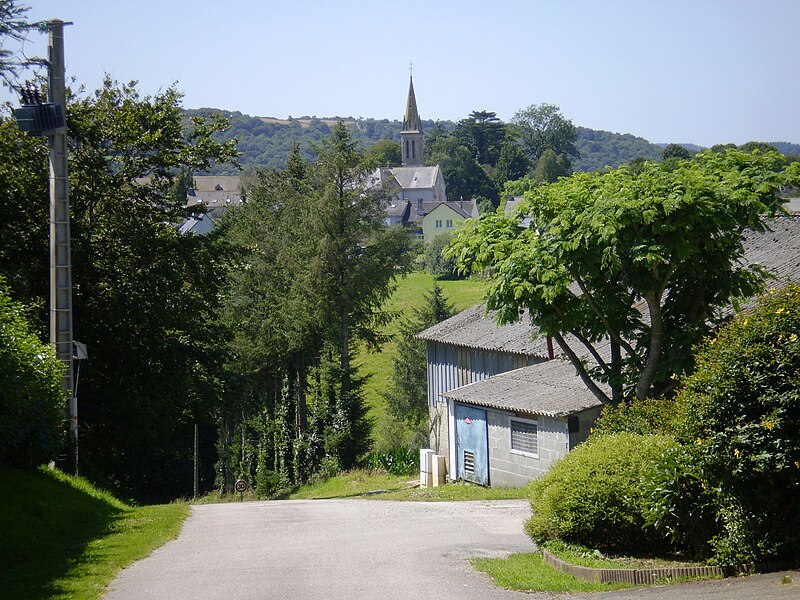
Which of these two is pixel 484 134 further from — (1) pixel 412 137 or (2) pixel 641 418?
(2) pixel 641 418

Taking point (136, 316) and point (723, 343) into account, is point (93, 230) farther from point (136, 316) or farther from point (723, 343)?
point (723, 343)

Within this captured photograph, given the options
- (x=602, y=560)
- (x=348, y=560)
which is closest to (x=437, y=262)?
(x=348, y=560)

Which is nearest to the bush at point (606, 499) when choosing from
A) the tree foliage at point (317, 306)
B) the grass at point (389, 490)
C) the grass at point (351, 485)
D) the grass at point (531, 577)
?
the grass at point (531, 577)

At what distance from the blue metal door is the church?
73944 mm

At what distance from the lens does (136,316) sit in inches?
962

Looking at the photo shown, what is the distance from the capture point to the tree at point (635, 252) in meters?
16.1

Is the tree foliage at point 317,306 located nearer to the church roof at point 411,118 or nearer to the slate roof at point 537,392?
the slate roof at point 537,392

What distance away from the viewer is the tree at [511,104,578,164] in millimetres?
167125

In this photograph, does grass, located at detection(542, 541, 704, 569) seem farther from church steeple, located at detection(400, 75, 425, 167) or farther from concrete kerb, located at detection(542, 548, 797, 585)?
church steeple, located at detection(400, 75, 425, 167)

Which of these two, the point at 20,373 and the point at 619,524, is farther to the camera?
the point at 20,373

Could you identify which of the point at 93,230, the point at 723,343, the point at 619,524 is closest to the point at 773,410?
the point at 723,343

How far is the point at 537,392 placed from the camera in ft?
89.4

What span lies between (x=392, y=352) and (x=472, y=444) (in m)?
41.0

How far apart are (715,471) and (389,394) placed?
149 ft
